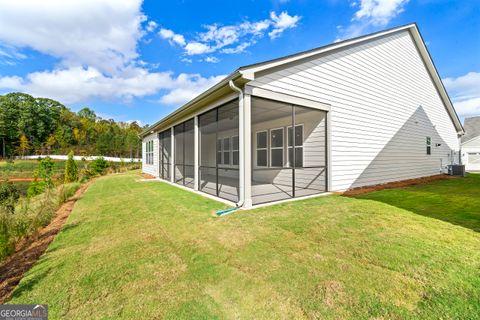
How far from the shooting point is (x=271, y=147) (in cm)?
1003

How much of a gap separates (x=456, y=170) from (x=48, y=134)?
74070 mm

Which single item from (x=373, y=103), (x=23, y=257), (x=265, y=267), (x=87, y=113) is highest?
(x=87, y=113)

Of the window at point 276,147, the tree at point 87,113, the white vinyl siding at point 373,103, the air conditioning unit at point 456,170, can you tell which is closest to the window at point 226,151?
the window at point 276,147

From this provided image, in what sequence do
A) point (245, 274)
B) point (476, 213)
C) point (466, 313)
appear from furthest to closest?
point (476, 213), point (245, 274), point (466, 313)

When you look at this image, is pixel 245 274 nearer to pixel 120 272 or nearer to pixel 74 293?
pixel 120 272

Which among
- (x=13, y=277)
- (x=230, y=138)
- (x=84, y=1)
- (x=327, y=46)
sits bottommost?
(x=13, y=277)

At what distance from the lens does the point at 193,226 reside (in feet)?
13.7

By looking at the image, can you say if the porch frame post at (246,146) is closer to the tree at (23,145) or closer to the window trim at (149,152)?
the window trim at (149,152)

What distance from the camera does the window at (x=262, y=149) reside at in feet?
34.2

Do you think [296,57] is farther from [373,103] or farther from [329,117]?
[373,103]

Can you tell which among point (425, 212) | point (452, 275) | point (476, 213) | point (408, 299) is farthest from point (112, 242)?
point (476, 213)

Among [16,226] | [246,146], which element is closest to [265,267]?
[246,146]

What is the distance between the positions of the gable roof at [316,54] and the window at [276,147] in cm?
379

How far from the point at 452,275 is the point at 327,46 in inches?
257
